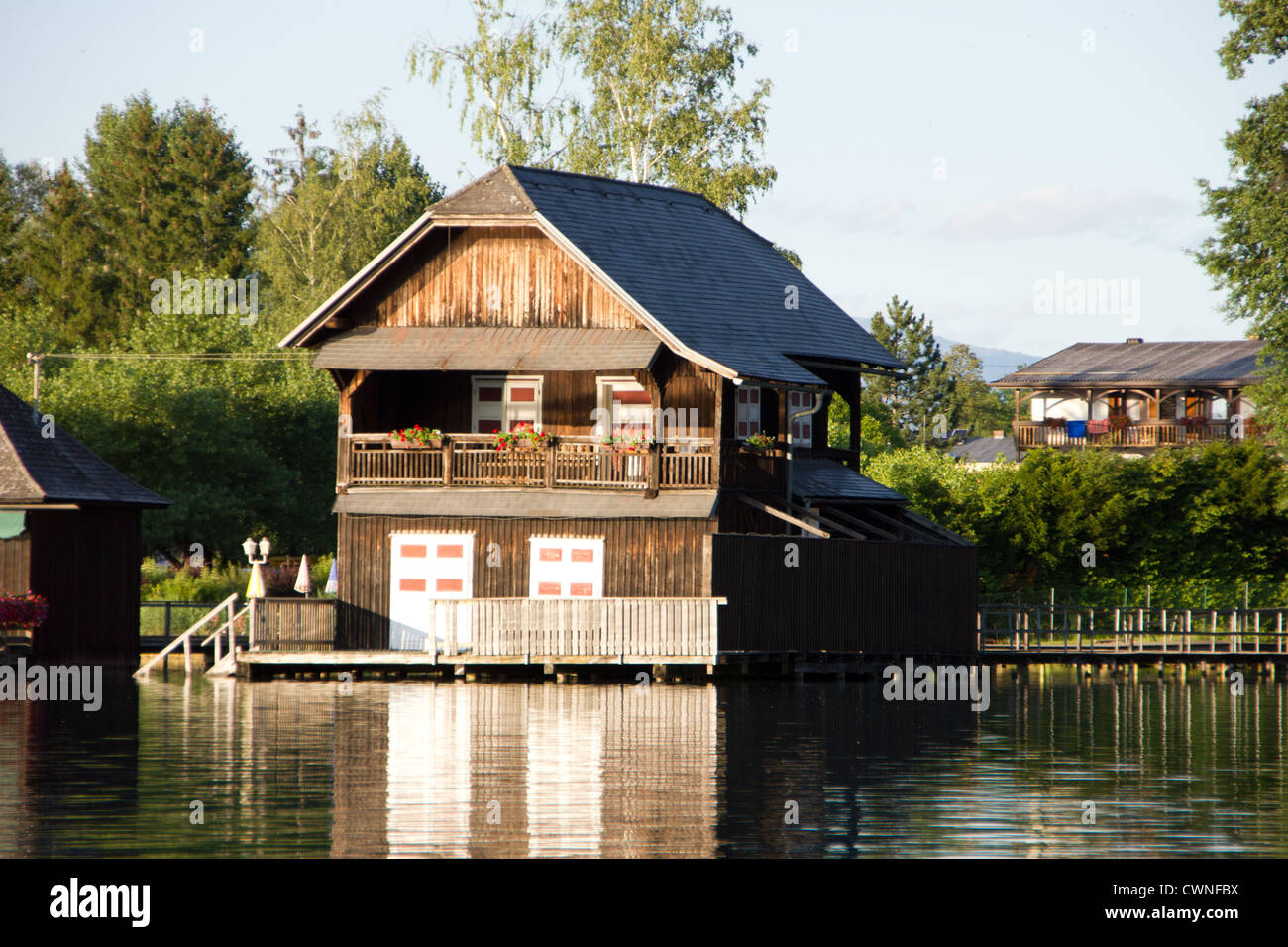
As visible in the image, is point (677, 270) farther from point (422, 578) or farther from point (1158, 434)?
point (1158, 434)

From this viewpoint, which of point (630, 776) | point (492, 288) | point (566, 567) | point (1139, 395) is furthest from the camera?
point (1139, 395)

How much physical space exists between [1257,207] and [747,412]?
14403mm

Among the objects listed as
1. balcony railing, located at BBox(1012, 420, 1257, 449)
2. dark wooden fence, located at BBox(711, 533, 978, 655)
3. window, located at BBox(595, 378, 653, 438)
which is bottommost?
dark wooden fence, located at BBox(711, 533, 978, 655)

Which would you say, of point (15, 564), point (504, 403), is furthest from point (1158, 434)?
point (15, 564)

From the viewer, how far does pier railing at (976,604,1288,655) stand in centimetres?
4234

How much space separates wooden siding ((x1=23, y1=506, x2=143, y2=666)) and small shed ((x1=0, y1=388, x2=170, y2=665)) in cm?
2

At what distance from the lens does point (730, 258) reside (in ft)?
139

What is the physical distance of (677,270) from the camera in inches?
1558

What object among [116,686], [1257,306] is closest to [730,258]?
[1257,306]

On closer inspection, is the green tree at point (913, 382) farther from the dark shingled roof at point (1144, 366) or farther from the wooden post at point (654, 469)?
the wooden post at point (654, 469)

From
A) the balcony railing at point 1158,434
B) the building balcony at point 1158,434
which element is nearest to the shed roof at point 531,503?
the balcony railing at point 1158,434

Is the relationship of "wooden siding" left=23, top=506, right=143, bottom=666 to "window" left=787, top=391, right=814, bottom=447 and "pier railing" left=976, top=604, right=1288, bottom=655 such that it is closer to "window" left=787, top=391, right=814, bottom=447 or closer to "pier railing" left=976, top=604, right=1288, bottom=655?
"window" left=787, top=391, right=814, bottom=447

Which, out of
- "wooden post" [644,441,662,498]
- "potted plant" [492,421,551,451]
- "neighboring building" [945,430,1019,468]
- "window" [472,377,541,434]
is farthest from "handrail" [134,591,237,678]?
"neighboring building" [945,430,1019,468]

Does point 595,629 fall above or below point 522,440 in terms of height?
below
